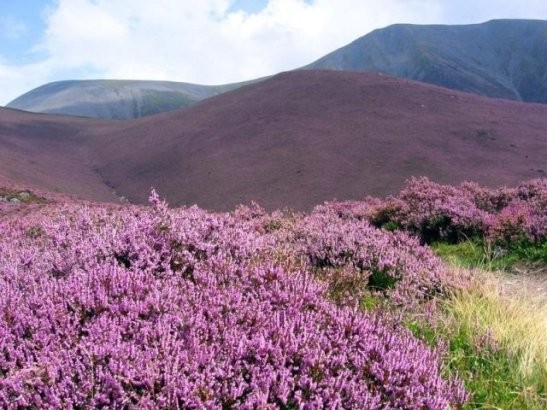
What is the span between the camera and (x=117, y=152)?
4434cm

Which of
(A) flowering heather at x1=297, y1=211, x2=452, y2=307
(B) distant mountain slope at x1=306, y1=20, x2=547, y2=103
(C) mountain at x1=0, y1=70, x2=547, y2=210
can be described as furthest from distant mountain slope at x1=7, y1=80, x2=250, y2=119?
(A) flowering heather at x1=297, y1=211, x2=452, y2=307

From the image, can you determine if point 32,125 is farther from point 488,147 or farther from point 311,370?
point 311,370

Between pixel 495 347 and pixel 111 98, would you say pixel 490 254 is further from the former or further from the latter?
pixel 111 98

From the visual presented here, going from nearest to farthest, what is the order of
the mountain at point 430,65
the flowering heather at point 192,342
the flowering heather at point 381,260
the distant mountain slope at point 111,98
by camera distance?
the flowering heather at point 192,342, the flowering heather at point 381,260, the mountain at point 430,65, the distant mountain slope at point 111,98

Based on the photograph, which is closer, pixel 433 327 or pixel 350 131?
pixel 433 327

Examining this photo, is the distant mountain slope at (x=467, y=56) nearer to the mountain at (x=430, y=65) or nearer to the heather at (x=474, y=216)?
the mountain at (x=430, y=65)

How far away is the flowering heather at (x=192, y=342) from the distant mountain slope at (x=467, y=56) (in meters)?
111

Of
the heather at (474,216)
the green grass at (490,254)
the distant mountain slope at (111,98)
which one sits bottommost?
the green grass at (490,254)

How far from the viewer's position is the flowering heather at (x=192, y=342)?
2434mm

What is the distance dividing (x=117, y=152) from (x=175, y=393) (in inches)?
1737

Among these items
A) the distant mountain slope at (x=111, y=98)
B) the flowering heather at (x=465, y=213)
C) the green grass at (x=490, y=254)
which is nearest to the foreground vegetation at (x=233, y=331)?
the green grass at (x=490, y=254)

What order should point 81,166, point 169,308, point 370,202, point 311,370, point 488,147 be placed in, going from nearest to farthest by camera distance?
1. point 311,370
2. point 169,308
3. point 370,202
4. point 488,147
5. point 81,166

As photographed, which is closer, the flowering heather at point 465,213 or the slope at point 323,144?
the flowering heather at point 465,213

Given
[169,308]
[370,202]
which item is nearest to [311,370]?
[169,308]
